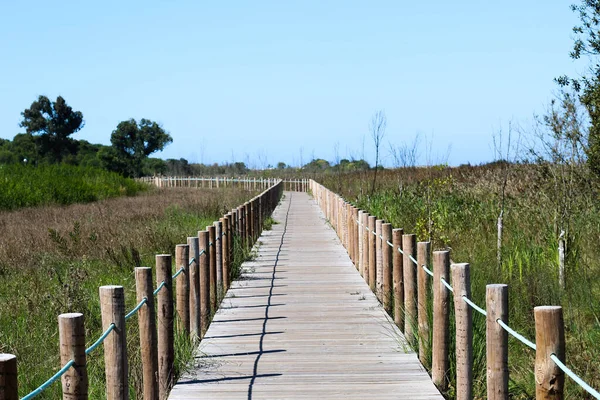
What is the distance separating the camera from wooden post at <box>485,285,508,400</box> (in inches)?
203

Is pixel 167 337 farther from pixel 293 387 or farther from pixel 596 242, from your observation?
pixel 596 242

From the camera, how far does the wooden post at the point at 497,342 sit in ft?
16.9

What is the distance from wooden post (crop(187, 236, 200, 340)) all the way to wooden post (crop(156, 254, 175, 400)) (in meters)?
1.31

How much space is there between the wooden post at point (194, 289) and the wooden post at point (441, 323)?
265cm

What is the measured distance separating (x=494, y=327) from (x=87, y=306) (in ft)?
19.1

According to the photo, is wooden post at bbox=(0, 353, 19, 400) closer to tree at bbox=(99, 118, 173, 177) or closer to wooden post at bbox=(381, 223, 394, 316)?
wooden post at bbox=(381, 223, 394, 316)

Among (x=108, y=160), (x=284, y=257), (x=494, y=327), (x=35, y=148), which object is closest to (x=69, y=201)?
(x=284, y=257)

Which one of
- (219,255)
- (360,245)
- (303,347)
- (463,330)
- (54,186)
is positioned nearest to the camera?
(463,330)

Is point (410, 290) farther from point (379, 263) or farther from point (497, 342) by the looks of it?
point (497, 342)

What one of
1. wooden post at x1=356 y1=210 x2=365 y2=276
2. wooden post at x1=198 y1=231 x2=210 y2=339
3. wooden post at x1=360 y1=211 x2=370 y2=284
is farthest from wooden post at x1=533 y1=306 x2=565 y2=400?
wooden post at x1=356 y1=210 x2=365 y2=276

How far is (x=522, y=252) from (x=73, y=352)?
8.18 metres

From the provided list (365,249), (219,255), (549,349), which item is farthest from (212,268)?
(549,349)

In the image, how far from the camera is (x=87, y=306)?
9805 mm

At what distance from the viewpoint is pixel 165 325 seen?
7.09 metres
